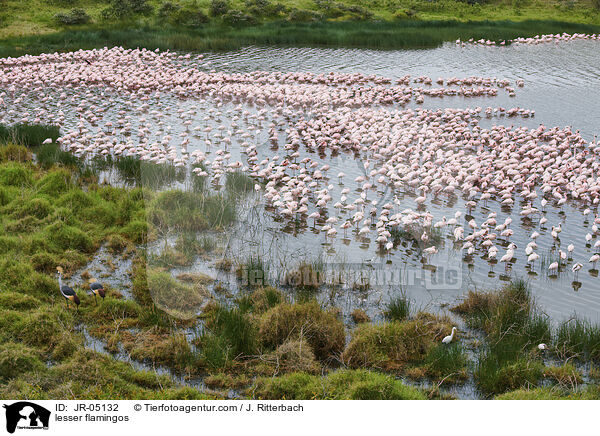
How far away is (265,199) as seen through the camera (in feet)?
41.7

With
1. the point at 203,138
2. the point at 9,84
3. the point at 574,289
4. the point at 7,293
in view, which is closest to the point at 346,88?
the point at 203,138

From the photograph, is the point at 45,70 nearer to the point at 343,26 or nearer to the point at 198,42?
the point at 198,42

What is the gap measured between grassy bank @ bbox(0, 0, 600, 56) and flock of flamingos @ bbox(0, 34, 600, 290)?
14.3 feet

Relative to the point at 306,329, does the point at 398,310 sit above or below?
below

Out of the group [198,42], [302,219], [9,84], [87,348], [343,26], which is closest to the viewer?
[87,348]

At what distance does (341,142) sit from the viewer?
15484 mm

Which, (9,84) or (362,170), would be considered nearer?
(362,170)

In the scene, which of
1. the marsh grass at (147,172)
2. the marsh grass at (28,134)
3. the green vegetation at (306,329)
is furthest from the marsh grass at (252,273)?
→ the marsh grass at (28,134)

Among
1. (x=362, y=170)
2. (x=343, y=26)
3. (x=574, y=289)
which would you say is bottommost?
(x=574, y=289)

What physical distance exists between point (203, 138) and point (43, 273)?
7.74m

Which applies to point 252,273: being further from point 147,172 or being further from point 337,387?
point 147,172
